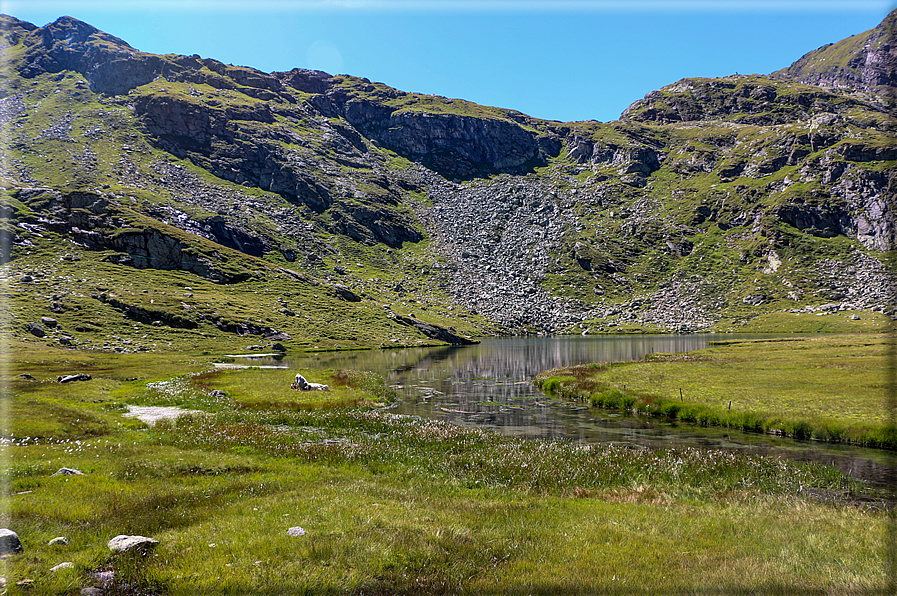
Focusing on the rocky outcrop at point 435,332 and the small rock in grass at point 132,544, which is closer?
the small rock in grass at point 132,544

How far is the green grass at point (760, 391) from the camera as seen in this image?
102ft

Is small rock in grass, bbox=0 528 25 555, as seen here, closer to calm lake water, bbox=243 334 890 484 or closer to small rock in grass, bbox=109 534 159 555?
small rock in grass, bbox=109 534 159 555

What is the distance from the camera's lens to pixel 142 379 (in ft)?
197

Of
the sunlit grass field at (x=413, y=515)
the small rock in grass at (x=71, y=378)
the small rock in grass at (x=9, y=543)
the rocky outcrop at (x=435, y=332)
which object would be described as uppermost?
the small rock in grass at (x=9, y=543)

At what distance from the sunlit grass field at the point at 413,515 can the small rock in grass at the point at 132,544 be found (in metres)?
0.27

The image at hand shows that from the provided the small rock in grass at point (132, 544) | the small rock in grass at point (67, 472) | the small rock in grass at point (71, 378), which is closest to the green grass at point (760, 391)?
the small rock in grass at point (132, 544)

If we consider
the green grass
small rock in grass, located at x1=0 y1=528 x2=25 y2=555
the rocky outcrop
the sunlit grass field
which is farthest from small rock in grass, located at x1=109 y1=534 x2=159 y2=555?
the rocky outcrop

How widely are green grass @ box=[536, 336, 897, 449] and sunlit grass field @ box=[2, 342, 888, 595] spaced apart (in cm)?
1083

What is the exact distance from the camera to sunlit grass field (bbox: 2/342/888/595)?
970 cm

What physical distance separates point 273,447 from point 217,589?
692 inches

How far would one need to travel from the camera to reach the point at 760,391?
142ft

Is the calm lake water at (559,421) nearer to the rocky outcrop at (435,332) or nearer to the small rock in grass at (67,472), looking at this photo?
the small rock in grass at (67,472)

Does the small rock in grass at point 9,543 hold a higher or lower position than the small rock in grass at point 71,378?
higher

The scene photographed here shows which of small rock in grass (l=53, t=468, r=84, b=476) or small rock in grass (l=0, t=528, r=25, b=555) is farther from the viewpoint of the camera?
small rock in grass (l=53, t=468, r=84, b=476)
